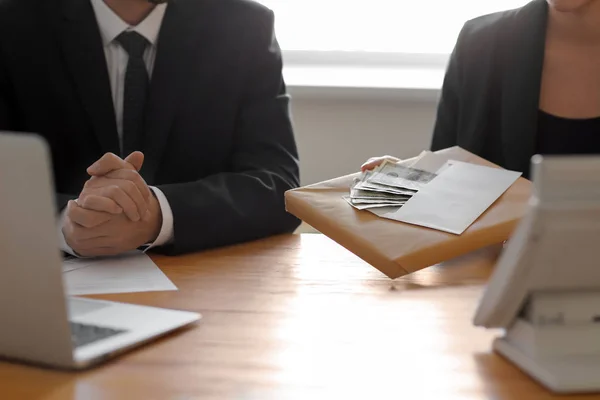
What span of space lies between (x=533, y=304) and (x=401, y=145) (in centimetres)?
156

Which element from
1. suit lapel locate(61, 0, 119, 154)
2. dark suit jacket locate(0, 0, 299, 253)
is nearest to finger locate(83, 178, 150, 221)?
dark suit jacket locate(0, 0, 299, 253)

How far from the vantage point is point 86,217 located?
4.04 ft

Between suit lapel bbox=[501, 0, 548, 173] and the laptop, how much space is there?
1.07m

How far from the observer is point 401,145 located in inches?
93.3

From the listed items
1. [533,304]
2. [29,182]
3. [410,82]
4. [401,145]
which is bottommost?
[401,145]

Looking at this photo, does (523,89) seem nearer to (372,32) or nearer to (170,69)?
(170,69)

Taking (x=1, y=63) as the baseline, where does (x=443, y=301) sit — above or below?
below

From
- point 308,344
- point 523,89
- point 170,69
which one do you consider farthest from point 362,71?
point 308,344

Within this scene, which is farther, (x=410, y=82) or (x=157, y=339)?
(x=410, y=82)

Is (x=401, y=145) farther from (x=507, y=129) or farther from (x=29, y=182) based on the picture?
(x=29, y=182)

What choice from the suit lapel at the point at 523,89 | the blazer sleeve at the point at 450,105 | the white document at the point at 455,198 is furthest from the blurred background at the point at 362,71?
the white document at the point at 455,198

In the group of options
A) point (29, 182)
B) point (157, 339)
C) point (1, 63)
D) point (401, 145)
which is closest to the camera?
point (29, 182)

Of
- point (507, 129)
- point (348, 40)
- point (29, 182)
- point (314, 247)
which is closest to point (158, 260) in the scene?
point (314, 247)

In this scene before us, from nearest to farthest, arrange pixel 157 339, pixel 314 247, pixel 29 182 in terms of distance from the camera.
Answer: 1. pixel 29 182
2. pixel 157 339
3. pixel 314 247
